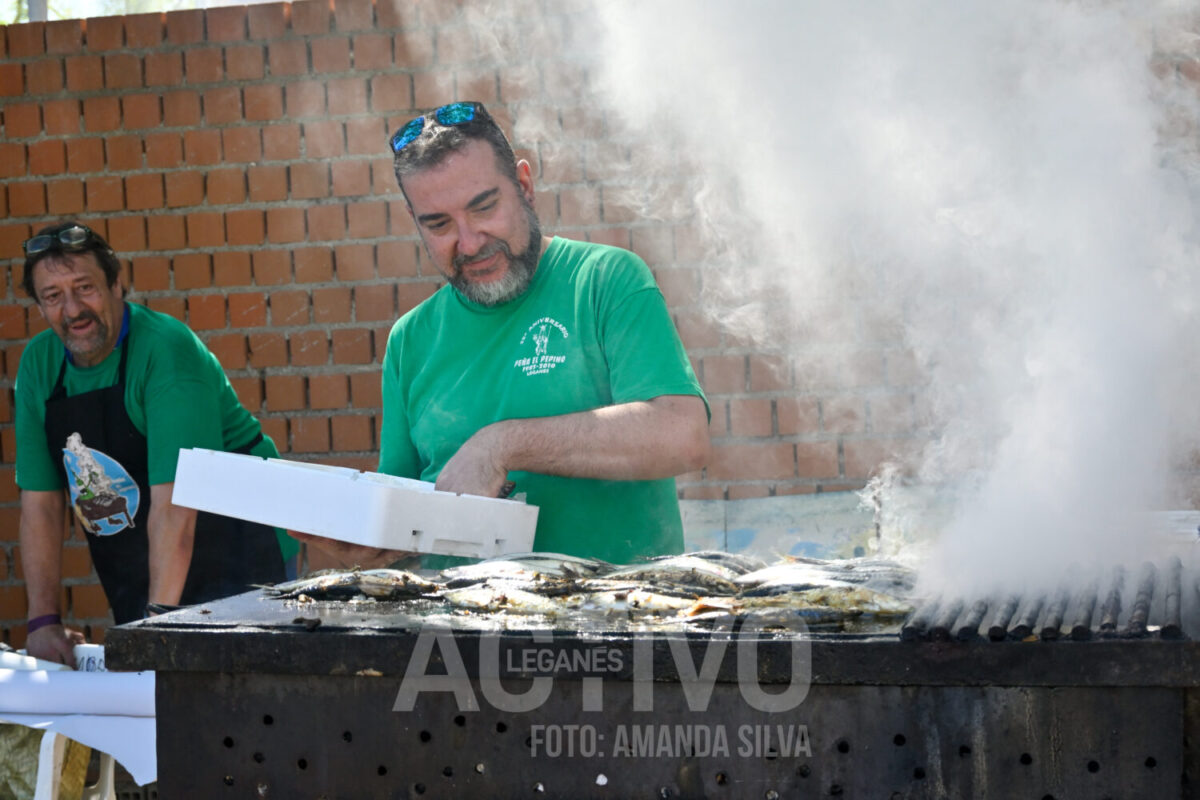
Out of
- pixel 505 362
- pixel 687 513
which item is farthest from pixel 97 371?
pixel 687 513

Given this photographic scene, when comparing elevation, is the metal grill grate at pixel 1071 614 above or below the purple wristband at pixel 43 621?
above

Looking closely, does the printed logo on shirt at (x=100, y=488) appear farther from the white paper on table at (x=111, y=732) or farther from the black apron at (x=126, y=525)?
the white paper on table at (x=111, y=732)

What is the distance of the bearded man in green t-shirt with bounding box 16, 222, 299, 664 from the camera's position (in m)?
3.67

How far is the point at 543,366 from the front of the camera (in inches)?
113

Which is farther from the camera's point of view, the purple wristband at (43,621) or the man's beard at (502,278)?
the purple wristband at (43,621)

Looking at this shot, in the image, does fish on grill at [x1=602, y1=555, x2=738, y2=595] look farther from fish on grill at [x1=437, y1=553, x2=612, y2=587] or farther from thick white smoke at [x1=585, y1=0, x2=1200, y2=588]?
thick white smoke at [x1=585, y1=0, x2=1200, y2=588]

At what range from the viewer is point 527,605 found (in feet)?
6.42

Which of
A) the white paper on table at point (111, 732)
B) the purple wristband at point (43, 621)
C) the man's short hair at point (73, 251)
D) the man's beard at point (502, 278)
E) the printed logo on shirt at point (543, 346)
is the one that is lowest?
the white paper on table at point (111, 732)

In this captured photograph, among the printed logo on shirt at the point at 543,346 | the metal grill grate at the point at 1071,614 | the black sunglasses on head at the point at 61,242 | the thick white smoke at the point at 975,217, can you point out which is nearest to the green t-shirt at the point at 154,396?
the black sunglasses on head at the point at 61,242

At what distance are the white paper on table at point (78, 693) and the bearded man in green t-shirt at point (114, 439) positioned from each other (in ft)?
Answer: 1.55

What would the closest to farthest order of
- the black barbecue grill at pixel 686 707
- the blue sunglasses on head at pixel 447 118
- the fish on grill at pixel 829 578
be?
1. the black barbecue grill at pixel 686 707
2. the fish on grill at pixel 829 578
3. the blue sunglasses on head at pixel 447 118

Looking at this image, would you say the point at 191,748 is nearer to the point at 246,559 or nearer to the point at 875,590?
the point at 875,590

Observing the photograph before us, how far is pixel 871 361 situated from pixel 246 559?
7.66ft

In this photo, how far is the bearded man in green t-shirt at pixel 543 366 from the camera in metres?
2.75
